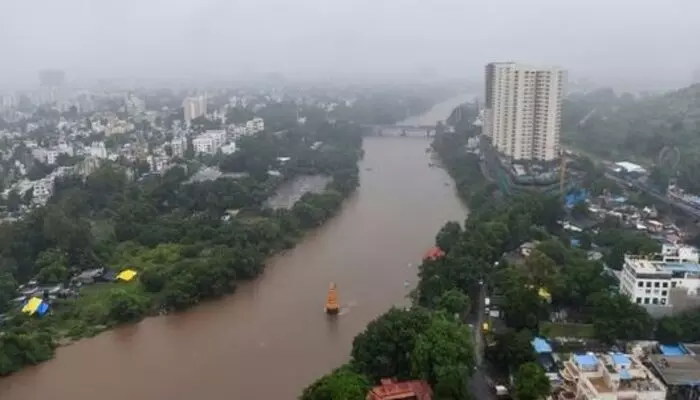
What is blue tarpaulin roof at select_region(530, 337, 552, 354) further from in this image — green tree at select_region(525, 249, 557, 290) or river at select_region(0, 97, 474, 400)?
river at select_region(0, 97, 474, 400)

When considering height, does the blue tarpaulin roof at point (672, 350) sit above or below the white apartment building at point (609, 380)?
below

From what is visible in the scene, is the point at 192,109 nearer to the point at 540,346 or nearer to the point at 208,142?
the point at 208,142

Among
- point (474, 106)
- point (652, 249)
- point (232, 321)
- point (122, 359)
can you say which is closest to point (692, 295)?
point (652, 249)

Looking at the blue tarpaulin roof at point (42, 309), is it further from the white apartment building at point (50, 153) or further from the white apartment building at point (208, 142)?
the white apartment building at point (208, 142)

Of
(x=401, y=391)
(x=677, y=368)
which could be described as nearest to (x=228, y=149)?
(x=401, y=391)

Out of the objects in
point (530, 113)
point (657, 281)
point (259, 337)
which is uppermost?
point (530, 113)

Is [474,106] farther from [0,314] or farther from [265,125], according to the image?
[0,314]

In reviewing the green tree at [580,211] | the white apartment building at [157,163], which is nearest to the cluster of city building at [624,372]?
the green tree at [580,211]

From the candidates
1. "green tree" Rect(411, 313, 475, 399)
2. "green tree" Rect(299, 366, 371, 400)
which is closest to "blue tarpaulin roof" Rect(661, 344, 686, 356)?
"green tree" Rect(411, 313, 475, 399)
